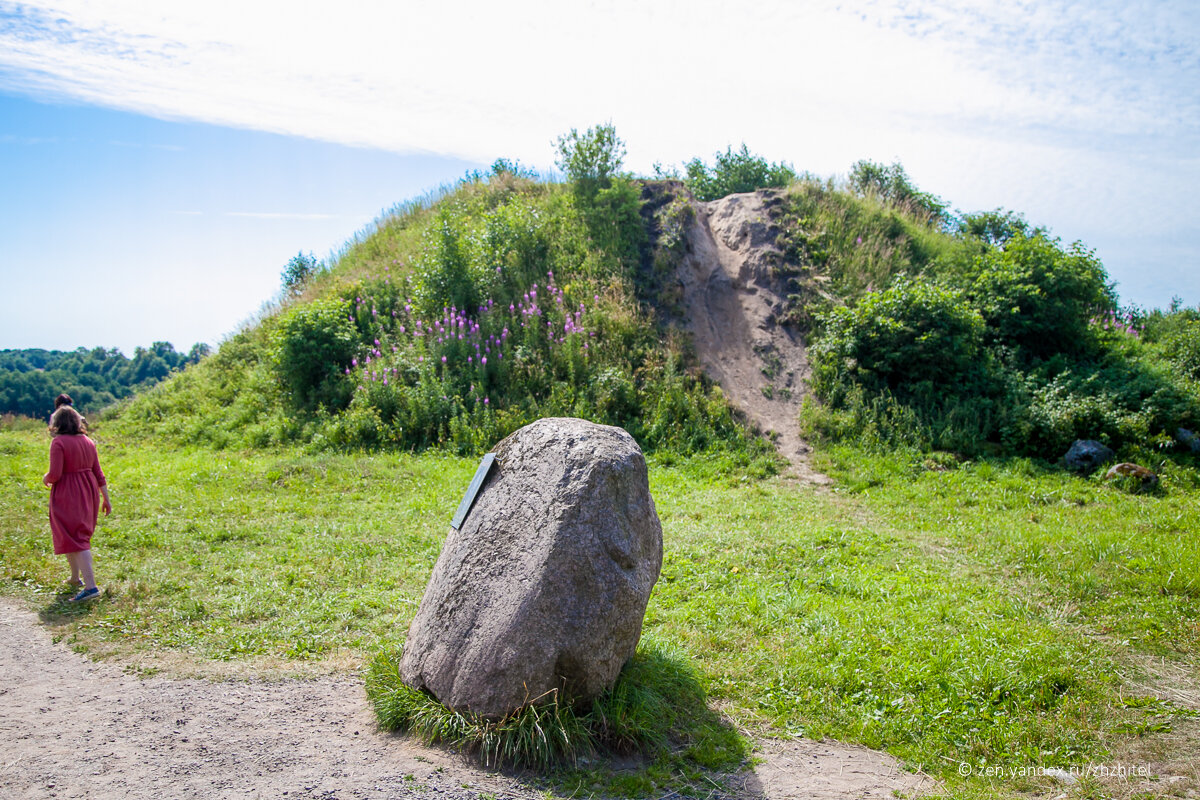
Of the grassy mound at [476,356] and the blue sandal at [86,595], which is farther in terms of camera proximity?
the grassy mound at [476,356]

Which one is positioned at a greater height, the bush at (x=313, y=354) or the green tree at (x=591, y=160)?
the green tree at (x=591, y=160)

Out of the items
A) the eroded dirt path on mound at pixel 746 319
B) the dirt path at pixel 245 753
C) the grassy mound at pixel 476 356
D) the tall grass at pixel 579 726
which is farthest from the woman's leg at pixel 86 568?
the eroded dirt path on mound at pixel 746 319

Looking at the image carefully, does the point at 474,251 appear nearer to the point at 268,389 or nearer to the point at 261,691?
the point at 268,389

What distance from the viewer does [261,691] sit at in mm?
4781

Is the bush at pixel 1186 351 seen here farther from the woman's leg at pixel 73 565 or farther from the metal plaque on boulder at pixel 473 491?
the woman's leg at pixel 73 565

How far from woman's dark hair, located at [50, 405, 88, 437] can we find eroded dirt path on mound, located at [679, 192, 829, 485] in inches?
368

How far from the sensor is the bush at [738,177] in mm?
19859

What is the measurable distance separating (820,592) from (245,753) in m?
4.82

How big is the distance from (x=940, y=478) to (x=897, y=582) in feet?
14.4

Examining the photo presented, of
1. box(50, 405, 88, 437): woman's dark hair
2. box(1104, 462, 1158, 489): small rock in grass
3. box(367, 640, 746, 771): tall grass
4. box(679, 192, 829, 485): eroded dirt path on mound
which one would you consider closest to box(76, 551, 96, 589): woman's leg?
box(50, 405, 88, 437): woman's dark hair

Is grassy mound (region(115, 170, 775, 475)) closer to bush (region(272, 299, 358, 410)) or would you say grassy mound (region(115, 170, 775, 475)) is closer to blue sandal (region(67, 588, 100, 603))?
bush (region(272, 299, 358, 410))

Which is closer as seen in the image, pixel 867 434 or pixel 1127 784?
pixel 1127 784

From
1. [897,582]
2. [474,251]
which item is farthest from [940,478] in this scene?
[474,251]

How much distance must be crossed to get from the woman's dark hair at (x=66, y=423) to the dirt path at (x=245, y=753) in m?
2.50
